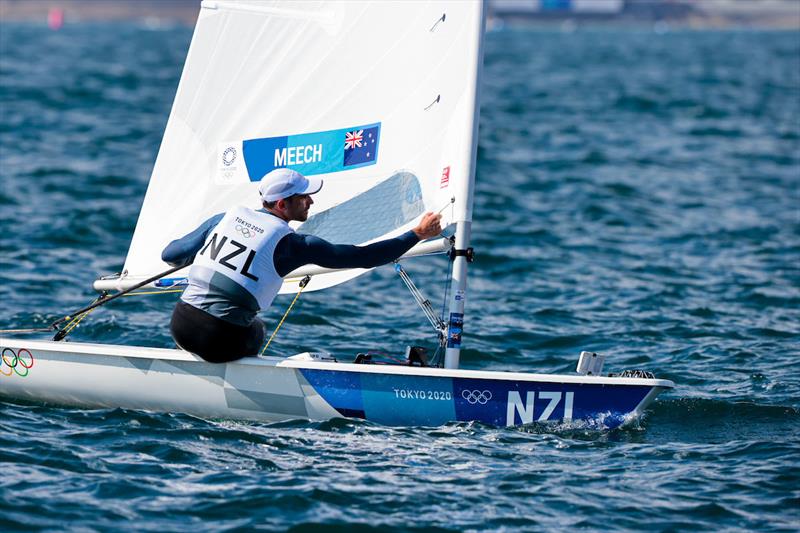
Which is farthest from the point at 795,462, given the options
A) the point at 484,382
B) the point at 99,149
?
the point at 99,149

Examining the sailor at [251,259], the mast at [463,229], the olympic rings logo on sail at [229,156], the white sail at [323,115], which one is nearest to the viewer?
the sailor at [251,259]

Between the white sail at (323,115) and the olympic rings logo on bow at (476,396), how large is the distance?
44.7 inches

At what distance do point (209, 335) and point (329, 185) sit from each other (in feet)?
4.73

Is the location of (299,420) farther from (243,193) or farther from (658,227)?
(658,227)

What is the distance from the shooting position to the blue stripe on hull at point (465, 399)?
6965mm

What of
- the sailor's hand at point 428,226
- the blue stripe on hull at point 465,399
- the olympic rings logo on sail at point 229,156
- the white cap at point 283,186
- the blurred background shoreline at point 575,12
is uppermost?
the blurred background shoreline at point 575,12

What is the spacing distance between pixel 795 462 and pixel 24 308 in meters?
6.60

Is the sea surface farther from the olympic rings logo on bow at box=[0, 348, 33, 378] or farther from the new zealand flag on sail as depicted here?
the new zealand flag on sail

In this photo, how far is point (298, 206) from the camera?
7.07 m

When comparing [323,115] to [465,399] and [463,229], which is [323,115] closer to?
[463,229]

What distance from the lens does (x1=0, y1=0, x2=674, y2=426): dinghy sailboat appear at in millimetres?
7086

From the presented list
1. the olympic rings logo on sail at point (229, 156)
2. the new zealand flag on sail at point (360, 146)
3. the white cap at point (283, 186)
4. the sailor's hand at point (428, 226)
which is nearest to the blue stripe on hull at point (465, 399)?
the sailor's hand at point (428, 226)

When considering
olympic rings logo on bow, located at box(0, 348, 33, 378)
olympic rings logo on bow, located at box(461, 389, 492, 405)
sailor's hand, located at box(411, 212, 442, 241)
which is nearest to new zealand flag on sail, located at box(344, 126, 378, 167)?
sailor's hand, located at box(411, 212, 442, 241)

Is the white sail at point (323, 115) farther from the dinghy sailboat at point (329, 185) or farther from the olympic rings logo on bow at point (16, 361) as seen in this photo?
the olympic rings logo on bow at point (16, 361)
